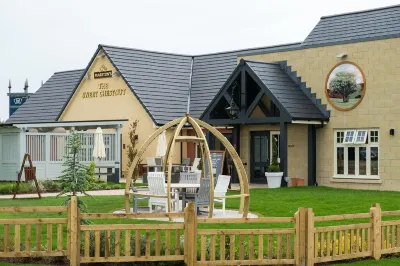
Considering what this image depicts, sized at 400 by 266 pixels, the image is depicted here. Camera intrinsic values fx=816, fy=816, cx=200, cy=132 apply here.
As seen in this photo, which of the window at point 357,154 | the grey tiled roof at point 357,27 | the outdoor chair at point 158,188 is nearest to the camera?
the outdoor chair at point 158,188

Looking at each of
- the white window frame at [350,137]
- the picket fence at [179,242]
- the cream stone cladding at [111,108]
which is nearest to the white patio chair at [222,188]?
the picket fence at [179,242]

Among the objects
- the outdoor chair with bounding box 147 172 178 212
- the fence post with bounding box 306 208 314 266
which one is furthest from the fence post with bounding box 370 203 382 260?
the outdoor chair with bounding box 147 172 178 212

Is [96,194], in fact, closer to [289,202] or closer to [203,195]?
[289,202]

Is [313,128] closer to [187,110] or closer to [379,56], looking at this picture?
[379,56]

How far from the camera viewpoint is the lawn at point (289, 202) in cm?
1980

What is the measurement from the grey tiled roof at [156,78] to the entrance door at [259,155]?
17.2ft

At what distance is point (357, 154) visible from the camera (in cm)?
2914

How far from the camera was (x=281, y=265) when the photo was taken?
1331cm

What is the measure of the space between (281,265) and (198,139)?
6.52 meters

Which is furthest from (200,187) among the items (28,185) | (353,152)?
(353,152)

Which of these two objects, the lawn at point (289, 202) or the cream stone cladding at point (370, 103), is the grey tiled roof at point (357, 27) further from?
the lawn at point (289, 202)

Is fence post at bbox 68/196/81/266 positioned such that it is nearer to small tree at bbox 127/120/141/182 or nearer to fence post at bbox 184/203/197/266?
fence post at bbox 184/203/197/266

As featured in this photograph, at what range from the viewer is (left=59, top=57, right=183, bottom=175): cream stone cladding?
3669 centimetres

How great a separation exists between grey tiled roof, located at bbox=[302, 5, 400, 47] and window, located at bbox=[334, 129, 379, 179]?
3.41 meters
